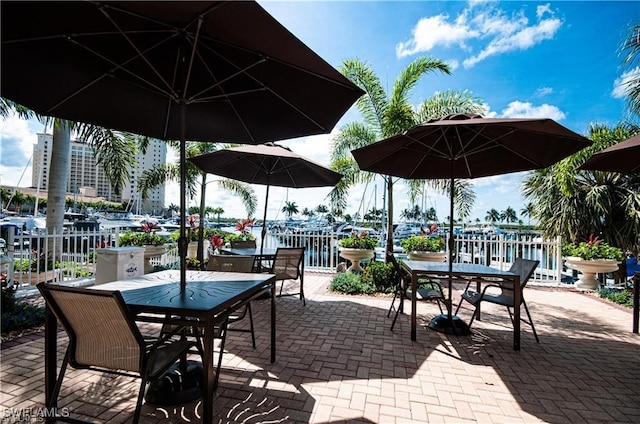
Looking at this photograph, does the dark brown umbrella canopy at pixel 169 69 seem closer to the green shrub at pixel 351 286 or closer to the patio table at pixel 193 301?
the patio table at pixel 193 301

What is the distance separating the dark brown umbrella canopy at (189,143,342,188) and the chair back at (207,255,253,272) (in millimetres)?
1623

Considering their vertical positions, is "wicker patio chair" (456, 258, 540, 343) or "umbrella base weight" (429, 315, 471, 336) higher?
"wicker patio chair" (456, 258, 540, 343)

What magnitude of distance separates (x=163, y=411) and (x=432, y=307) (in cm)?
440

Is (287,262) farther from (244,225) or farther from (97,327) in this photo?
(244,225)

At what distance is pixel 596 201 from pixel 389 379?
29.2ft

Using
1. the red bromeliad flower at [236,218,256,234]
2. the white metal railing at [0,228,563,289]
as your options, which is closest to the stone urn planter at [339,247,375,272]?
the white metal railing at [0,228,563,289]

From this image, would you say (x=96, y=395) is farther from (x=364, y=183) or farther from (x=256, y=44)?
(x=364, y=183)

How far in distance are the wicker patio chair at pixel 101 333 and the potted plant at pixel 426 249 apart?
19.9 ft

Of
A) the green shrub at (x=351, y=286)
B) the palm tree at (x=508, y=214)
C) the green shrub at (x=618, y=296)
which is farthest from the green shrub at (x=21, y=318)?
the palm tree at (x=508, y=214)

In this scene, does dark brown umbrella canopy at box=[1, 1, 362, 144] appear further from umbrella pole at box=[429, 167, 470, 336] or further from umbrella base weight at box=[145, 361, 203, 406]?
umbrella pole at box=[429, 167, 470, 336]

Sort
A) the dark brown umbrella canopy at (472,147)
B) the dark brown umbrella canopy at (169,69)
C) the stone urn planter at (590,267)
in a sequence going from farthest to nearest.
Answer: the stone urn planter at (590,267) → the dark brown umbrella canopy at (472,147) → the dark brown umbrella canopy at (169,69)

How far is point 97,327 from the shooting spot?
1767mm

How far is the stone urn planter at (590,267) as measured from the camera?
21.0 ft

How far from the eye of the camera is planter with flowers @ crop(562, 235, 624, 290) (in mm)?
6428
